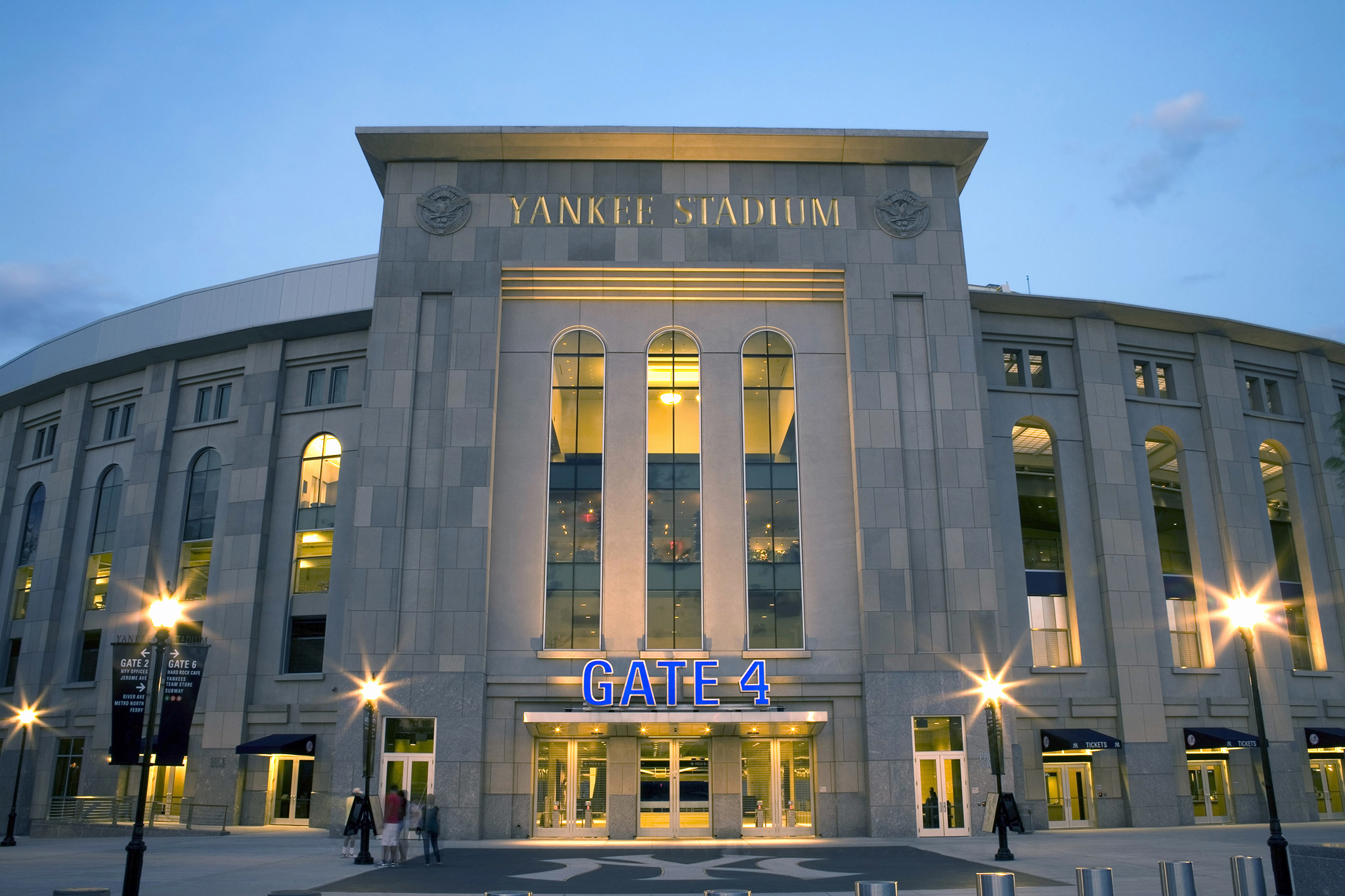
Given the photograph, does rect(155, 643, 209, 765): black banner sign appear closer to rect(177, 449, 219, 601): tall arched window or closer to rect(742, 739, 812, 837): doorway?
rect(742, 739, 812, 837): doorway

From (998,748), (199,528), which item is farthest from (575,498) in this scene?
(199,528)

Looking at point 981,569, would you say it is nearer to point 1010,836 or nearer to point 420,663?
point 1010,836

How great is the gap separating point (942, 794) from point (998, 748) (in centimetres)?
558

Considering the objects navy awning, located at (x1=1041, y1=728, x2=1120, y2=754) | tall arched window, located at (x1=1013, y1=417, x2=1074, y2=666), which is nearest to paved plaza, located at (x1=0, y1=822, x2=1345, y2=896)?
navy awning, located at (x1=1041, y1=728, x2=1120, y2=754)

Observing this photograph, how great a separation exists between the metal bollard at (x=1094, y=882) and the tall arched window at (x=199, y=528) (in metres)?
39.7

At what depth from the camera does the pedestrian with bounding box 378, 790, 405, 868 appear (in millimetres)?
25719

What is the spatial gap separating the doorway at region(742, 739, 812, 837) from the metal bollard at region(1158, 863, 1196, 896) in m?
21.5

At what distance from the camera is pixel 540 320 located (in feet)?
127

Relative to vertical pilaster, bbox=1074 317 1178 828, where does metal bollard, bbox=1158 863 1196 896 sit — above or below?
below

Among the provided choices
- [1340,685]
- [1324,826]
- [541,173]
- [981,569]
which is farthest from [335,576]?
[1340,685]

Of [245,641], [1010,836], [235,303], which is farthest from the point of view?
[235,303]

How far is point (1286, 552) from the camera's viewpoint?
1754 inches

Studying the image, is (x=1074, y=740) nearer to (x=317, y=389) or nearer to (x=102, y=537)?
(x=317, y=389)

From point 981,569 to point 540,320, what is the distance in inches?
730
